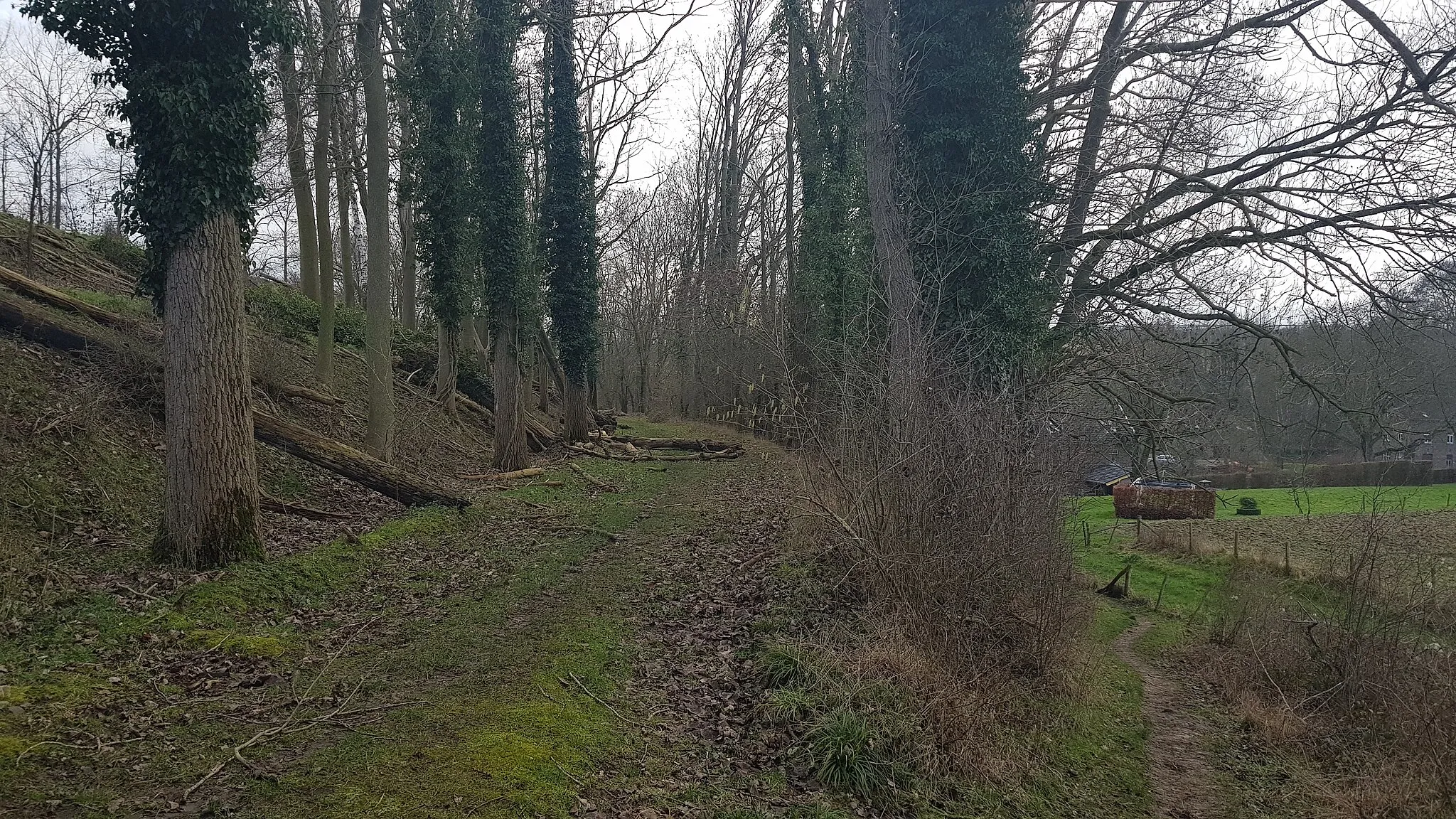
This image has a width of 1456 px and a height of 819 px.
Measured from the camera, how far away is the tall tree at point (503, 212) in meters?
16.0

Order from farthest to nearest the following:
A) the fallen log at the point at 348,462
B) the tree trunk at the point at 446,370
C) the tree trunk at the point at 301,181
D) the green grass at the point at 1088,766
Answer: the tree trunk at the point at 446,370
the tree trunk at the point at 301,181
the fallen log at the point at 348,462
the green grass at the point at 1088,766

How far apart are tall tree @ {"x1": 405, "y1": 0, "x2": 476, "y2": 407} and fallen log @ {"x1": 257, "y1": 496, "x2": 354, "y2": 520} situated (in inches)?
306

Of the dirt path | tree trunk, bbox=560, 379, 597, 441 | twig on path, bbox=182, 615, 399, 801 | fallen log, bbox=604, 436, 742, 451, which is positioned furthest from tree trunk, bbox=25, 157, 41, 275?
the dirt path

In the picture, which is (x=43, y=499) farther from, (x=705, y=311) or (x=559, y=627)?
(x=705, y=311)

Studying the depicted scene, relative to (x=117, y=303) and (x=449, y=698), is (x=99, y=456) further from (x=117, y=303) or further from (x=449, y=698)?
(x=449, y=698)

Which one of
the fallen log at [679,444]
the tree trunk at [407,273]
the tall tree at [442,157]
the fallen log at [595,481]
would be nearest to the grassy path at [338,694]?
the fallen log at [595,481]

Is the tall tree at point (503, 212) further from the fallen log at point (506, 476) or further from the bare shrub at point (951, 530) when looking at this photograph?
the bare shrub at point (951, 530)

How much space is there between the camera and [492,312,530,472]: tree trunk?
53.3 ft

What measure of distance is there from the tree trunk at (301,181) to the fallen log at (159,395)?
4910 millimetres

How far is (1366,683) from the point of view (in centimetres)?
981

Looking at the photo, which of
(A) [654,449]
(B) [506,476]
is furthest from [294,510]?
(A) [654,449]

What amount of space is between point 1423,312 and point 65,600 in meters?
16.6

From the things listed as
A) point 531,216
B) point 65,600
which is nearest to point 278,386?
point 65,600

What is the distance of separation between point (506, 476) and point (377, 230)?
514 centimetres
